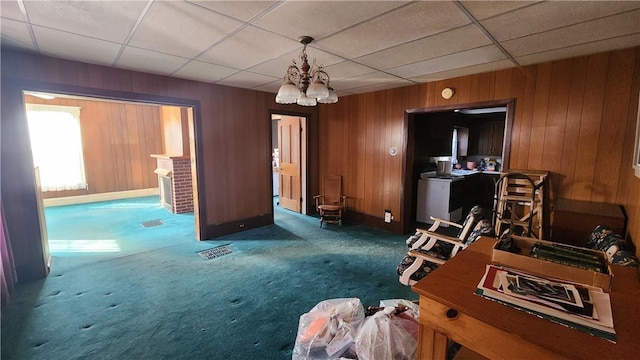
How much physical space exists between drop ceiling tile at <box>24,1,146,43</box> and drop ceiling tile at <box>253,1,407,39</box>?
859mm

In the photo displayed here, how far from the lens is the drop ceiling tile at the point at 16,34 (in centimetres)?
204

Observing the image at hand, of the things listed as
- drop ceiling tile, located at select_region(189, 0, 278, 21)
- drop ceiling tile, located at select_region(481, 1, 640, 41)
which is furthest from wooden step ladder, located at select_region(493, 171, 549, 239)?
drop ceiling tile, located at select_region(189, 0, 278, 21)

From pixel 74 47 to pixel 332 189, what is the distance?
12.7ft

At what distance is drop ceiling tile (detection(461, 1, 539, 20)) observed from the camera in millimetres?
1701

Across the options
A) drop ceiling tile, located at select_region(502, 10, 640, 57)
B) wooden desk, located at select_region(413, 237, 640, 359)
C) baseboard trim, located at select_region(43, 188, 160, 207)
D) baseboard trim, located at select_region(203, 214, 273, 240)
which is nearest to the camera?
wooden desk, located at select_region(413, 237, 640, 359)

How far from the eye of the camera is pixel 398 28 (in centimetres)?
207

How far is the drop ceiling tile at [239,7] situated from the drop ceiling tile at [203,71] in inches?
51.2

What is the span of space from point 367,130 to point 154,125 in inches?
240

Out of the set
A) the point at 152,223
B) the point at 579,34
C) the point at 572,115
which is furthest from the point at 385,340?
the point at 152,223

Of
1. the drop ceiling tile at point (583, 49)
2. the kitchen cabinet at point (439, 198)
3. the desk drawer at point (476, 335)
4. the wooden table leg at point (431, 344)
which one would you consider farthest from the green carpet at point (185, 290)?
the drop ceiling tile at point (583, 49)

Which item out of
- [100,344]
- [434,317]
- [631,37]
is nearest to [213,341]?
[100,344]

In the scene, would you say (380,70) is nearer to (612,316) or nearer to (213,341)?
(612,316)

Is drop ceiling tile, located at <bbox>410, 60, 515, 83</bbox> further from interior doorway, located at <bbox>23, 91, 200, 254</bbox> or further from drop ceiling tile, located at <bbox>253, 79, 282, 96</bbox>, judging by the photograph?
interior doorway, located at <bbox>23, 91, 200, 254</bbox>

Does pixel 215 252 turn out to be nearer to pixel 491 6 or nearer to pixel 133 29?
pixel 133 29
